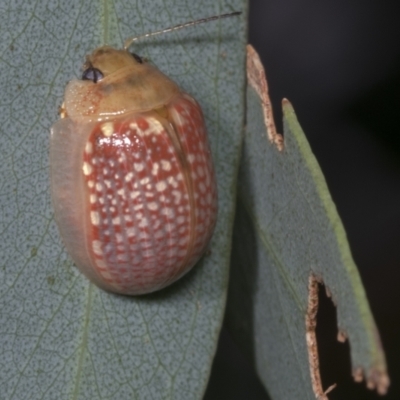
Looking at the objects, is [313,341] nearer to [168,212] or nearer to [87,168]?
[168,212]

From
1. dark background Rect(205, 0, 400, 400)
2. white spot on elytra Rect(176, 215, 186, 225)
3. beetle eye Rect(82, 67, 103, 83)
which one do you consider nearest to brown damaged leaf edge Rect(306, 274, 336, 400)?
white spot on elytra Rect(176, 215, 186, 225)

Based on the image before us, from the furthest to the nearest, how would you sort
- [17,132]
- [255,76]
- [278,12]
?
[278,12], [255,76], [17,132]

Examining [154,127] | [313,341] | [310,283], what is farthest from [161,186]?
[313,341]

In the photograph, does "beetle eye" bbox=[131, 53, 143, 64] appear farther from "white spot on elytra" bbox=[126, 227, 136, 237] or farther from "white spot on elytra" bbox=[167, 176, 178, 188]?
"white spot on elytra" bbox=[126, 227, 136, 237]

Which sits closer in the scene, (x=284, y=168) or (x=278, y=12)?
(x=284, y=168)

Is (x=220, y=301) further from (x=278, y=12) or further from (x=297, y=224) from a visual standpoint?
(x=278, y=12)

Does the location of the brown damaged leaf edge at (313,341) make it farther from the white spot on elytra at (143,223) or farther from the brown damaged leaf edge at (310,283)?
the white spot on elytra at (143,223)

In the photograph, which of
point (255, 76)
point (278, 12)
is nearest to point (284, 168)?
point (255, 76)
